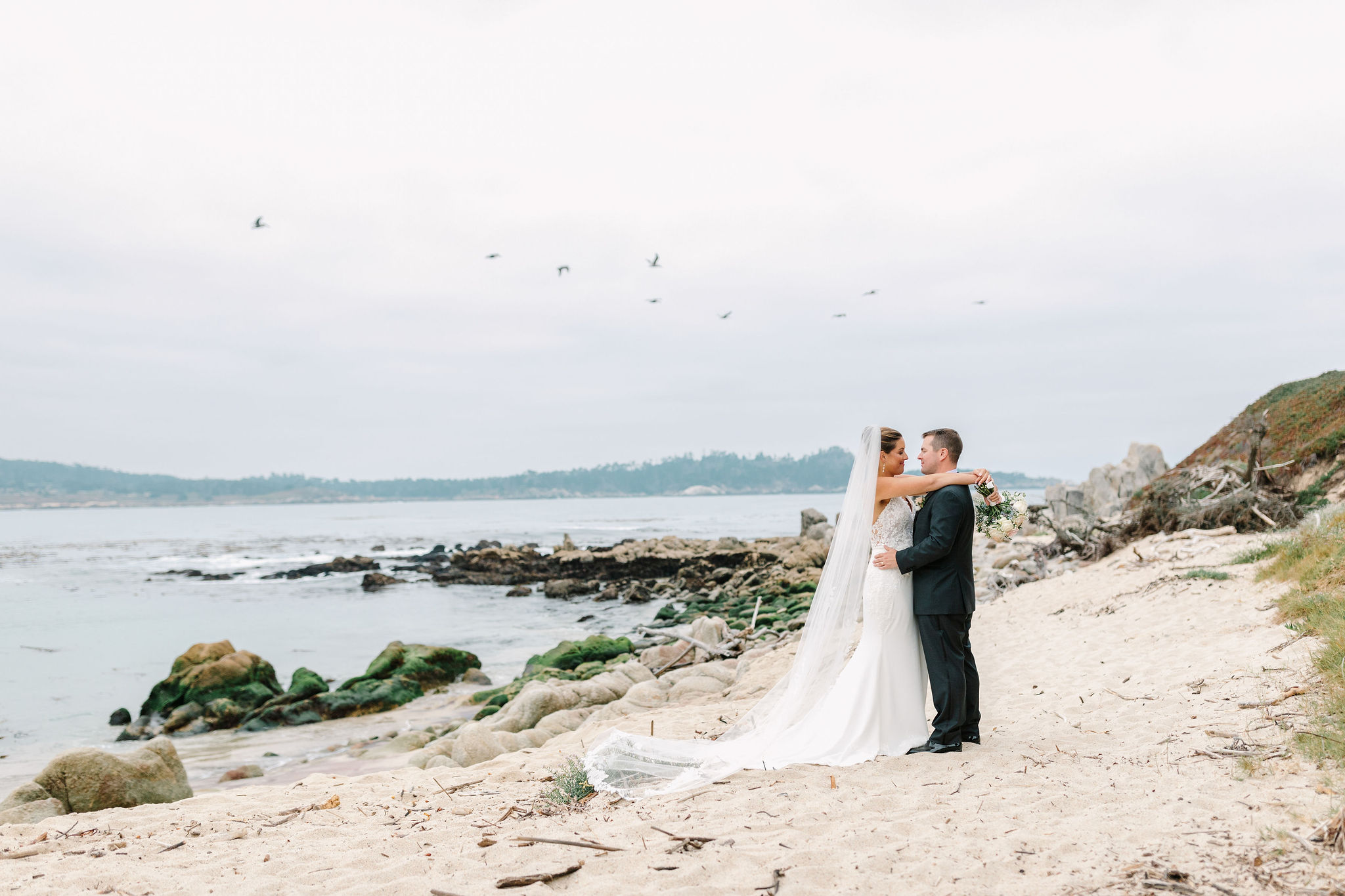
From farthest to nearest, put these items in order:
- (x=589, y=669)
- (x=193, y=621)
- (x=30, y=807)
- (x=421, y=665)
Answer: (x=193, y=621) < (x=421, y=665) < (x=589, y=669) < (x=30, y=807)

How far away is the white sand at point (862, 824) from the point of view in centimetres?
388

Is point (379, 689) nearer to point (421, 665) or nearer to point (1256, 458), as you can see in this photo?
point (421, 665)

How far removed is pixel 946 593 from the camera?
18.9 ft

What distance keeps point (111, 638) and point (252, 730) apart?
14.9m

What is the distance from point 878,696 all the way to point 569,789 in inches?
90.5

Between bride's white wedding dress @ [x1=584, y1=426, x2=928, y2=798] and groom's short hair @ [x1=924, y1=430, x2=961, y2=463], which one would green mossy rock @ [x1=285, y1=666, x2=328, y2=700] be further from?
groom's short hair @ [x1=924, y1=430, x2=961, y2=463]

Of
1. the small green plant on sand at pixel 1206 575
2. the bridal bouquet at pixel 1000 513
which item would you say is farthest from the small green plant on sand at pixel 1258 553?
the bridal bouquet at pixel 1000 513

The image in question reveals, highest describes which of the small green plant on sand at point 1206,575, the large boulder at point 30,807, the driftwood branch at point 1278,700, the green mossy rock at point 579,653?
the small green plant on sand at point 1206,575

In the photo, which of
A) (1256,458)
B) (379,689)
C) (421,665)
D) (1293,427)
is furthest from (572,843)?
(1293,427)

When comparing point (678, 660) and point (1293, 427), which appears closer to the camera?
point (678, 660)

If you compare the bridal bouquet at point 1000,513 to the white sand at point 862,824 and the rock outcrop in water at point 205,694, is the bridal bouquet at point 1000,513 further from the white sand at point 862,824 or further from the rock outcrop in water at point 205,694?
the rock outcrop in water at point 205,694

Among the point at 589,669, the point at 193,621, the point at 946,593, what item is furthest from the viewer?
the point at 193,621

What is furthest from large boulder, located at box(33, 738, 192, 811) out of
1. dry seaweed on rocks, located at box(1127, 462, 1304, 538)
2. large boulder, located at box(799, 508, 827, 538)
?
large boulder, located at box(799, 508, 827, 538)

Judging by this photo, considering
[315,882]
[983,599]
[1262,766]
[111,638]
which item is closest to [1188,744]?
[1262,766]
